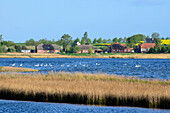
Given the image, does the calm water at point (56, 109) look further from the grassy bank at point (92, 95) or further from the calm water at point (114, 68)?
the calm water at point (114, 68)

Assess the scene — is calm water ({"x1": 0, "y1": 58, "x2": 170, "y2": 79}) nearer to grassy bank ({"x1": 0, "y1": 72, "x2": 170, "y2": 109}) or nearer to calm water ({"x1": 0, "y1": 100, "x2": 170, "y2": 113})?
grassy bank ({"x1": 0, "y1": 72, "x2": 170, "y2": 109})

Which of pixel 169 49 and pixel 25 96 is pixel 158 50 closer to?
pixel 169 49

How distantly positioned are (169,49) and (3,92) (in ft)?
452

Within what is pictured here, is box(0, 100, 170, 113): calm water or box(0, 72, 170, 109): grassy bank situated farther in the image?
box(0, 72, 170, 109): grassy bank

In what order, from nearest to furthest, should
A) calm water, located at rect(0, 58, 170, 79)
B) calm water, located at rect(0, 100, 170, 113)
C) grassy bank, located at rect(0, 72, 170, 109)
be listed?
calm water, located at rect(0, 100, 170, 113) → grassy bank, located at rect(0, 72, 170, 109) → calm water, located at rect(0, 58, 170, 79)

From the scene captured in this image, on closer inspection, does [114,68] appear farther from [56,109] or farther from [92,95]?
[56,109]

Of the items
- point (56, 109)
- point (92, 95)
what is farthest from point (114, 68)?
point (56, 109)

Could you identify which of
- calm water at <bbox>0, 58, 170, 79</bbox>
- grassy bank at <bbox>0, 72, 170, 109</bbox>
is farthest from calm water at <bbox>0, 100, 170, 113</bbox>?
calm water at <bbox>0, 58, 170, 79</bbox>

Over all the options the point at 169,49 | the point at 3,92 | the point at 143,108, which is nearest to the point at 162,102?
the point at 143,108

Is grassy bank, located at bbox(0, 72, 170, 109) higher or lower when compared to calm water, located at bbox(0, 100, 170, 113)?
higher

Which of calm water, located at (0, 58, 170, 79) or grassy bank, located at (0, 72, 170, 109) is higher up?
grassy bank, located at (0, 72, 170, 109)

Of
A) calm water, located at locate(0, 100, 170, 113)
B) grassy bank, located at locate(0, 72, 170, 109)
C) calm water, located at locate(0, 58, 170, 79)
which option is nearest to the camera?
calm water, located at locate(0, 100, 170, 113)

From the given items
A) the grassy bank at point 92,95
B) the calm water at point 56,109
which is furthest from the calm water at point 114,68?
the calm water at point 56,109

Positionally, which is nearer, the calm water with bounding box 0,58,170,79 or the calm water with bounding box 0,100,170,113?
the calm water with bounding box 0,100,170,113
